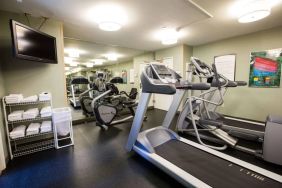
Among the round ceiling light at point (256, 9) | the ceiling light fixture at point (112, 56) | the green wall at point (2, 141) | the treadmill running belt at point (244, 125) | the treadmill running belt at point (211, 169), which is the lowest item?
the treadmill running belt at point (244, 125)

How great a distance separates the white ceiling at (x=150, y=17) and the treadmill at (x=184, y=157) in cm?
105

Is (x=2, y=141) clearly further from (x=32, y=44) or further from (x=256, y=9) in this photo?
(x=256, y=9)

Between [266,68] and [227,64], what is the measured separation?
928 millimetres

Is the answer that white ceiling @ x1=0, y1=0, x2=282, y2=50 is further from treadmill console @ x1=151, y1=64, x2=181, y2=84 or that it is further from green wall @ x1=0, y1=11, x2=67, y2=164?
treadmill console @ x1=151, y1=64, x2=181, y2=84

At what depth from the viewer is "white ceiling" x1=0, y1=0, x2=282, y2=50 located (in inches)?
84.0

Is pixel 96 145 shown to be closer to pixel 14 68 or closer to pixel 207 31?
pixel 14 68

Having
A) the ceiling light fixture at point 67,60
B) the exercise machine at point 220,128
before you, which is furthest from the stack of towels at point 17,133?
the ceiling light fixture at point 67,60

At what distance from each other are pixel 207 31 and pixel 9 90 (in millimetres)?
4422

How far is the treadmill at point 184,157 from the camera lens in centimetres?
148

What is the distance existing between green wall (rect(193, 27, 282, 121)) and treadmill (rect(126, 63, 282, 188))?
2.57 meters

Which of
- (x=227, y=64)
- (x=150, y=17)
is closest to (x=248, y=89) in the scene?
(x=227, y=64)

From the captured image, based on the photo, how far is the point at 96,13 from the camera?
240cm

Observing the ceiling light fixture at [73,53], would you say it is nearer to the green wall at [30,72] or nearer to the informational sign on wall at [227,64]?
the green wall at [30,72]

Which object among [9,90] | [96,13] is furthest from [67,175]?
[96,13]
